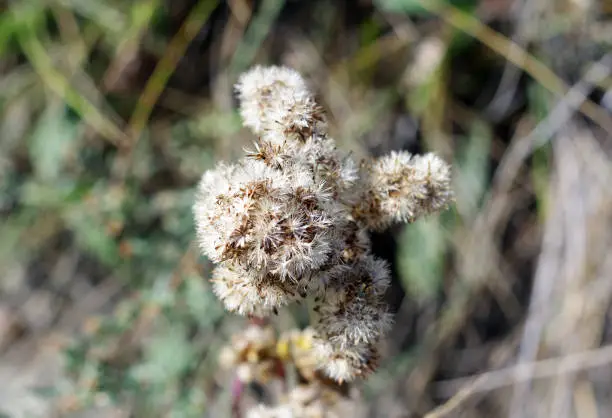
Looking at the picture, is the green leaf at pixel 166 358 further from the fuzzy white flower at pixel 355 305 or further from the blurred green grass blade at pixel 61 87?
the fuzzy white flower at pixel 355 305

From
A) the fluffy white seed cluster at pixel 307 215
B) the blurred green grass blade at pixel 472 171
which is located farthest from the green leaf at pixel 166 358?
the blurred green grass blade at pixel 472 171

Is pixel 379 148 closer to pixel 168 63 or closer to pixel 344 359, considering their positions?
pixel 168 63

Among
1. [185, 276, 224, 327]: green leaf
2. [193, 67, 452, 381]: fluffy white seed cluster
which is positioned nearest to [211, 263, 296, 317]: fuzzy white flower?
[193, 67, 452, 381]: fluffy white seed cluster

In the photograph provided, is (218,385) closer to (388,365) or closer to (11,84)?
(388,365)

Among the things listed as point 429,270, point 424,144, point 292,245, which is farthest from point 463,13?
point 292,245

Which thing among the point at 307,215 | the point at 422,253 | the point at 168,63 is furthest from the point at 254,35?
the point at 307,215

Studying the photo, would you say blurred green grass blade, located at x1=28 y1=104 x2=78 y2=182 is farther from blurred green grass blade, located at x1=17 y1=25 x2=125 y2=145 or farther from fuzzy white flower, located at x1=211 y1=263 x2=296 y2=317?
fuzzy white flower, located at x1=211 y1=263 x2=296 y2=317
